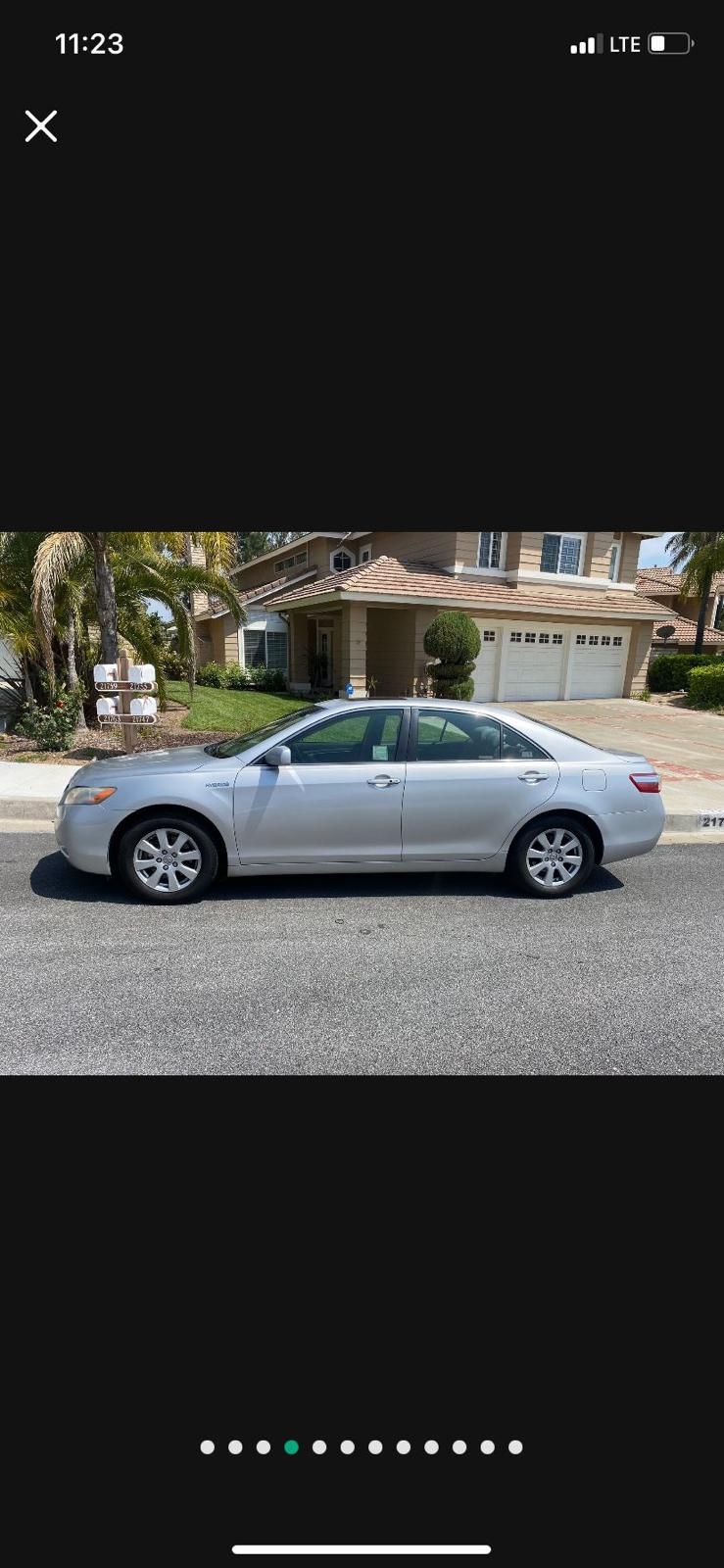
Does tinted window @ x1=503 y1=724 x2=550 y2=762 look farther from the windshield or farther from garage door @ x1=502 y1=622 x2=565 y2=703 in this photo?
garage door @ x1=502 y1=622 x2=565 y2=703

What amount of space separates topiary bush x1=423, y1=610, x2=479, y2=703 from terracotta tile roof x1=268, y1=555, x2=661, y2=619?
1059mm

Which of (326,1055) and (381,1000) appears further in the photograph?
(381,1000)

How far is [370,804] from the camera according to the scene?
180 inches

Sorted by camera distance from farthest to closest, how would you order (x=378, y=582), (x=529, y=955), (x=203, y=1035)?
(x=378, y=582) < (x=529, y=955) < (x=203, y=1035)

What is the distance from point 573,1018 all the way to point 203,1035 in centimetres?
171

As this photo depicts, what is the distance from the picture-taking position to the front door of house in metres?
18.8

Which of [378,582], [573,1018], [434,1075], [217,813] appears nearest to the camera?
[434,1075]

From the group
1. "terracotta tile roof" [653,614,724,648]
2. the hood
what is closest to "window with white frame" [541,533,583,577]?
"terracotta tile roof" [653,614,724,648]

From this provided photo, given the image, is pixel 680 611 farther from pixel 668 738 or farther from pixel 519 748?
pixel 519 748

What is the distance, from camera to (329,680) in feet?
61.7

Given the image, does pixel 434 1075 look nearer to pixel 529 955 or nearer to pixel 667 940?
pixel 529 955

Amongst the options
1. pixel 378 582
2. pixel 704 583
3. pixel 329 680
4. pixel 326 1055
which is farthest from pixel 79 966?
pixel 704 583
